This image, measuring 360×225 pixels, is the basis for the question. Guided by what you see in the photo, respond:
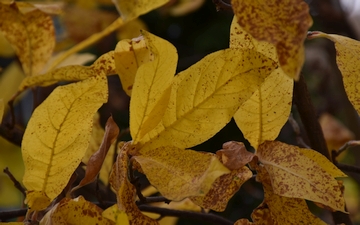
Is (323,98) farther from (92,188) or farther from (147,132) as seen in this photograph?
(147,132)

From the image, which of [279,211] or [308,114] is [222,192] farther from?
[308,114]

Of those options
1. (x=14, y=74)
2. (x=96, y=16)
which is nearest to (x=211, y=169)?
(x=14, y=74)

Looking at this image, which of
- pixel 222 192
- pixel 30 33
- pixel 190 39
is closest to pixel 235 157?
pixel 222 192

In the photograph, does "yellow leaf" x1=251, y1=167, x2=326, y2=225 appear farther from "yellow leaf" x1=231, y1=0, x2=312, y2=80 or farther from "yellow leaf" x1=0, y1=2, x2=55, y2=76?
"yellow leaf" x1=0, y1=2, x2=55, y2=76

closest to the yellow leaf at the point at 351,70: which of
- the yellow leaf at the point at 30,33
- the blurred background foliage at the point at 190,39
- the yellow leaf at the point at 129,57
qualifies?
the yellow leaf at the point at 129,57

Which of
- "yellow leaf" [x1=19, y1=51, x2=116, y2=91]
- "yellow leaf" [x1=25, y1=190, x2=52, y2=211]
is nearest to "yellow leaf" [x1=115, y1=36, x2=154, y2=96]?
"yellow leaf" [x1=19, y1=51, x2=116, y2=91]

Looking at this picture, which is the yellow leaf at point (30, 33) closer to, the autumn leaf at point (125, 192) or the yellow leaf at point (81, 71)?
the yellow leaf at point (81, 71)
